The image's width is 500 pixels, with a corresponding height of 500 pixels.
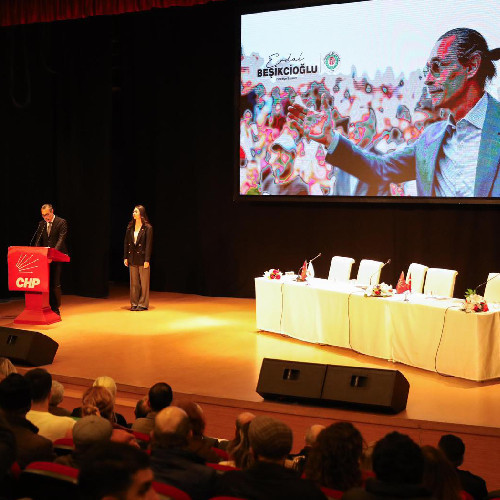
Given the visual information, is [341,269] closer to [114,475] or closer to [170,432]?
[170,432]

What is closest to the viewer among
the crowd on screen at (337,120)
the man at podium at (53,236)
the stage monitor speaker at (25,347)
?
the stage monitor speaker at (25,347)

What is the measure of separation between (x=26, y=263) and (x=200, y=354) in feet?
8.32

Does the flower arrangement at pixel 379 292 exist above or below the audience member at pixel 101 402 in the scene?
above

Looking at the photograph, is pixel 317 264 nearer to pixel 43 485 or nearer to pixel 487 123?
pixel 487 123

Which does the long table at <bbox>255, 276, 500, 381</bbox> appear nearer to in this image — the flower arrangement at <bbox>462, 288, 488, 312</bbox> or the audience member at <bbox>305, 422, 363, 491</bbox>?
the flower arrangement at <bbox>462, 288, 488, 312</bbox>

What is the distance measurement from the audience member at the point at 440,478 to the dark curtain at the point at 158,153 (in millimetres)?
8070

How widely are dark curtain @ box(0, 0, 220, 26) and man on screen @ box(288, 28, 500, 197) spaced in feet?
10.9

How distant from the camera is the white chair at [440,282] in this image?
793cm

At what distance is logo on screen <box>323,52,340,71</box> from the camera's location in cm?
1027

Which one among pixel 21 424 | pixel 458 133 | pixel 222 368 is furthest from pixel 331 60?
pixel 21 424

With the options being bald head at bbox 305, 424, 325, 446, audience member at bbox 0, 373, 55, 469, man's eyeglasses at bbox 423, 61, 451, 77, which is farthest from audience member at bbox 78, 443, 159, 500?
man's eyeglasses at bbox 423, 61, 451, 77

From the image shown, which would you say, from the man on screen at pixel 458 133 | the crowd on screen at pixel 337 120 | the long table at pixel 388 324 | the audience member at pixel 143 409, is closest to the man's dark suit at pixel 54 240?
the long table at pixel 388 324

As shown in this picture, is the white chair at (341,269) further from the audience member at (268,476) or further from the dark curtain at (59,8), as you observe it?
the audience member at (268,476)

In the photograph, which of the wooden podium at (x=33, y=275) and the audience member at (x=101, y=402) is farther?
the wooden podium at (x=33, y=275)
